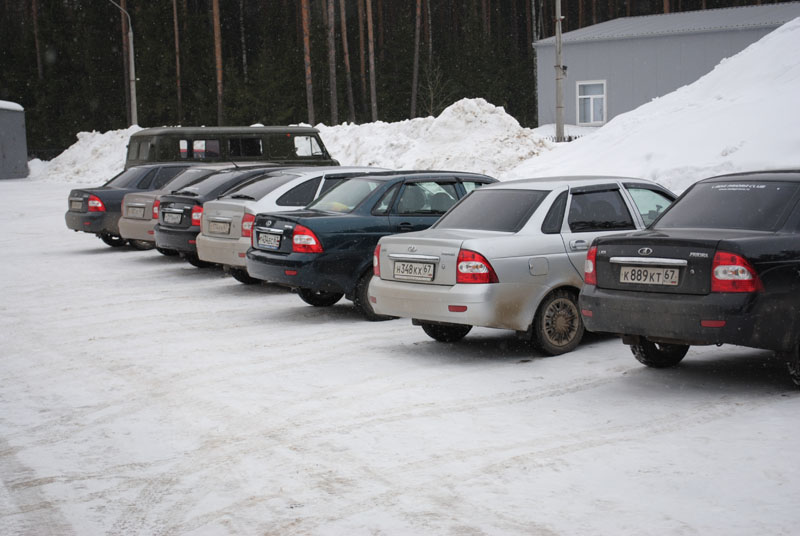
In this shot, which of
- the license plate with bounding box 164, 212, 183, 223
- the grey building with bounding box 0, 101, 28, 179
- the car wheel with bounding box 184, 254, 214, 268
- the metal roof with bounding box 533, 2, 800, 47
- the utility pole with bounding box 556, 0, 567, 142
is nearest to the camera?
the license plate with bounding box 164, 212, 183, 223

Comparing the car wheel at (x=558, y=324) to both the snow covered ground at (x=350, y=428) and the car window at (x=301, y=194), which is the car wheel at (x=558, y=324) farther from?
the car window at (x=301, y=194)

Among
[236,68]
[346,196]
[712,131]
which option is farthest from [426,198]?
[236,68]

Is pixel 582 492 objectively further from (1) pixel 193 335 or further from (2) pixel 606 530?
(1) pixel 193 335

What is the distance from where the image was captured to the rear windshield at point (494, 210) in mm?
8641

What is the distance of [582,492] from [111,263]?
12.3 metres

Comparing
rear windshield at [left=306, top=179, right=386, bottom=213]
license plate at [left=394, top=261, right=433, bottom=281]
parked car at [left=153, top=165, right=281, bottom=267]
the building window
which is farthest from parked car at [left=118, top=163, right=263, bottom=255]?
the building window

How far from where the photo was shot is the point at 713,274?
6.64m

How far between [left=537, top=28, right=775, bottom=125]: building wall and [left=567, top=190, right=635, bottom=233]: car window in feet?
106

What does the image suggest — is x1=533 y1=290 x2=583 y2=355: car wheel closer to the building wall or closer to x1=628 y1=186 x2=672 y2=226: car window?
x1=628 y1=186 x2=672 y2=226: car window

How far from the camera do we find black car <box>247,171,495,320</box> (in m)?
10.4

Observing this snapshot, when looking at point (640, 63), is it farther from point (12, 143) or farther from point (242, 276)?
point (242, 276)

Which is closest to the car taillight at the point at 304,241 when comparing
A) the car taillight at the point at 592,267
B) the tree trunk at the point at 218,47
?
the car taillight at the point at 592,267

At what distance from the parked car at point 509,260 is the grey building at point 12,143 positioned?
44.5 metres

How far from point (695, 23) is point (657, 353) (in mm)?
36525
